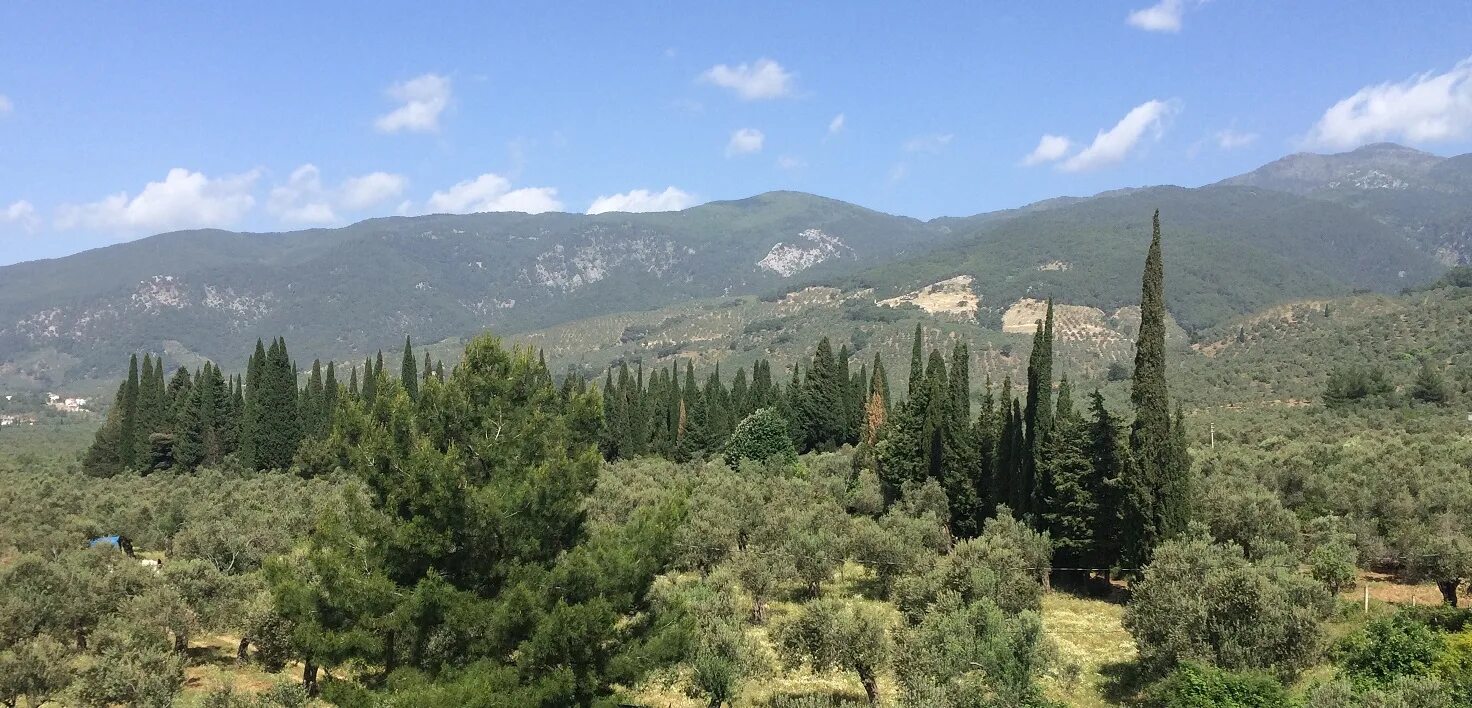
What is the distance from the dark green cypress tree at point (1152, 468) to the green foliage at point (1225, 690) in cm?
1221

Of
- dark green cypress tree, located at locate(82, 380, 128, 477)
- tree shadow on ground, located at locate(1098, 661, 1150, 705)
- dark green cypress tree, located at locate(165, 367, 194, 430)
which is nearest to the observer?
tree shadow on ground, located at locate(1098, 661, 1150, 705)

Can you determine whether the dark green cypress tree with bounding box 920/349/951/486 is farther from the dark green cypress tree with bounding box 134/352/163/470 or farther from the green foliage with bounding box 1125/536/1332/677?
the dark green cypress tree with bounding box 134/352/163/470

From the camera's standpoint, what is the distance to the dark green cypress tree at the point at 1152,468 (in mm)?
31094

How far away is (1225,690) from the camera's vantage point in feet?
60.2

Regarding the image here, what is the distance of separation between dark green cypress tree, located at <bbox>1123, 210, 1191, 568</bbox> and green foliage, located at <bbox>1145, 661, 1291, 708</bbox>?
12209 millimetres

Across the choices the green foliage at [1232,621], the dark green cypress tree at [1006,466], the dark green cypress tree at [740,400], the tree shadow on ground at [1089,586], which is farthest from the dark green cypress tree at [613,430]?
the green foliage at [1232,621]

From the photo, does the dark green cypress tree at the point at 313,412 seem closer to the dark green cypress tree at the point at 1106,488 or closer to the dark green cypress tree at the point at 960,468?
the dark green cypress tree at the point at 960,468

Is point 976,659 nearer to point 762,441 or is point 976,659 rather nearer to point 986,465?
point 986,465

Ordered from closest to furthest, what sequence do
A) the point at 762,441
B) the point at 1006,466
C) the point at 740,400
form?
the point at 1006,466
the point at 762,441
the point at 740,400

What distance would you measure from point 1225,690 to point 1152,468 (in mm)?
14016

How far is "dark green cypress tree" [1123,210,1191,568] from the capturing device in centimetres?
3109

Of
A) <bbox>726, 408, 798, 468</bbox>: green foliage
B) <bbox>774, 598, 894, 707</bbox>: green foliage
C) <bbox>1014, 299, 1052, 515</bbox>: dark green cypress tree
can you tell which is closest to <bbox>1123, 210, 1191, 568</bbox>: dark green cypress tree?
<bbox>1014, 299, 1052, 515</bbox>: dark green cypress tree

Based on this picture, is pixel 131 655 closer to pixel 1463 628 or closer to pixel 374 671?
pixel 374 671

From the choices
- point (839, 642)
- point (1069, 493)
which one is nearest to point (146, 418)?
point (1069, 493)
